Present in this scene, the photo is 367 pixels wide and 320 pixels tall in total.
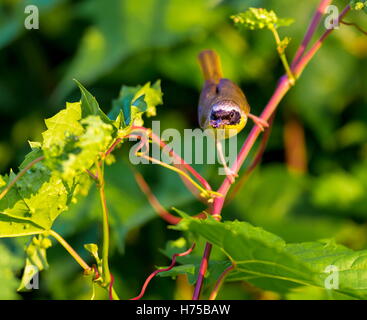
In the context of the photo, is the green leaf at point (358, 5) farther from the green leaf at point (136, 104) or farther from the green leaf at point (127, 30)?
the green leaf at point (127, 30)

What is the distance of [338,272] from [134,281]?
1405mm

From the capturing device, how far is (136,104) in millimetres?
987

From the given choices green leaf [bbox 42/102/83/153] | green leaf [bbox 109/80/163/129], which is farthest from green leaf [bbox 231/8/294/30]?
green leaf [bbox 42/102/83/153]

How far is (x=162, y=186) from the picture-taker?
218 centimetres

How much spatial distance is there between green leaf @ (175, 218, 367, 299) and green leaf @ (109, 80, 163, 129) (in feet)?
0.69

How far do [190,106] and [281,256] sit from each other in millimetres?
1737

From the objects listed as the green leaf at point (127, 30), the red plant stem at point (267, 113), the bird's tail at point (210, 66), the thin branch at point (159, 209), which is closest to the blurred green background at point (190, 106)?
the green leaf at point (127, 30)

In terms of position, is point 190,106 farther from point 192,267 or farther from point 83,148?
point 83,148

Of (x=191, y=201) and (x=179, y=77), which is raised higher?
(x=179, y=77)

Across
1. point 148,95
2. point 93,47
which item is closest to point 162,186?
point 93,47

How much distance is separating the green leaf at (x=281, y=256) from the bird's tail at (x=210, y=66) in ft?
1.47

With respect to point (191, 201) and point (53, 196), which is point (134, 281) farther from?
point (53, 196)

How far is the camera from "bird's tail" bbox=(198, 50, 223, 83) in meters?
1.27

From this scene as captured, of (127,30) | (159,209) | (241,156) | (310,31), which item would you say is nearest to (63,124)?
(241,156)
